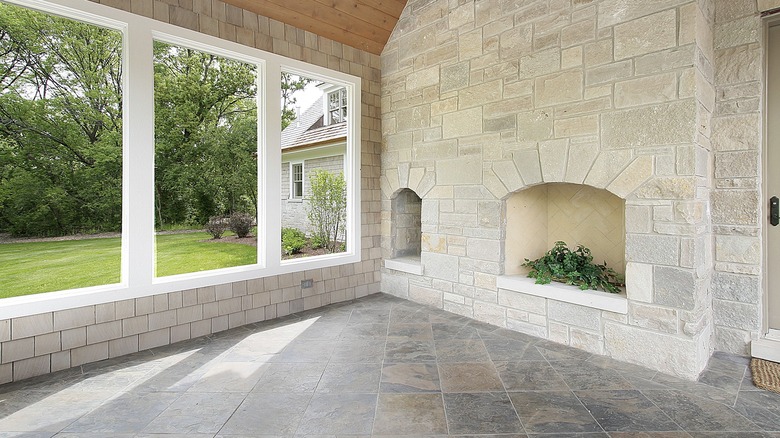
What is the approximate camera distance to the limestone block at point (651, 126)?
2.65 metres

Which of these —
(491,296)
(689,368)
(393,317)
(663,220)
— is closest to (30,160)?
(393,317)

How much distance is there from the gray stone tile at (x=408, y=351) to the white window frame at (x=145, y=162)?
157 centimetres

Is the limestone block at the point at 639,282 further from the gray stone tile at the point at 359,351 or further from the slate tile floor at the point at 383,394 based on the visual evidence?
the gray stone tile at the point at 359,351

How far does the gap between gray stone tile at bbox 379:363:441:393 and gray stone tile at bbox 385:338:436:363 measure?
94mm

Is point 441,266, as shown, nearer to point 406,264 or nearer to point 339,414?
point 406,264

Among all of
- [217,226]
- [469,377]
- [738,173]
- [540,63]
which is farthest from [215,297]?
[738,173]

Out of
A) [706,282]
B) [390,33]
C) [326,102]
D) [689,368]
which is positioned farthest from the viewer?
[326,102]

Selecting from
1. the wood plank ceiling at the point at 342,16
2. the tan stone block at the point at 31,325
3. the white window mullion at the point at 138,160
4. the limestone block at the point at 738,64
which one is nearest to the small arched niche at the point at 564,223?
the limestone block at the point at 738,64

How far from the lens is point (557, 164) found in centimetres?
333

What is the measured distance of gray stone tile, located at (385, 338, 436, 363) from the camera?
3031 mm

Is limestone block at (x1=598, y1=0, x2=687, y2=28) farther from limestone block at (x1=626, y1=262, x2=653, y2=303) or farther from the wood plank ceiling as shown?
the wood plank ceiling

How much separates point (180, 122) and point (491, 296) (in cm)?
350

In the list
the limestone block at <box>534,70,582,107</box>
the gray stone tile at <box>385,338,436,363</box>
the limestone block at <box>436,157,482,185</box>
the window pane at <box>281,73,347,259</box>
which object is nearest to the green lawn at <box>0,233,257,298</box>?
the window pane at <box>281,73,347,259</box>

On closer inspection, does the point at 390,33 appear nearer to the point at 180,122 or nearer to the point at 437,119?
the point at 437,119
